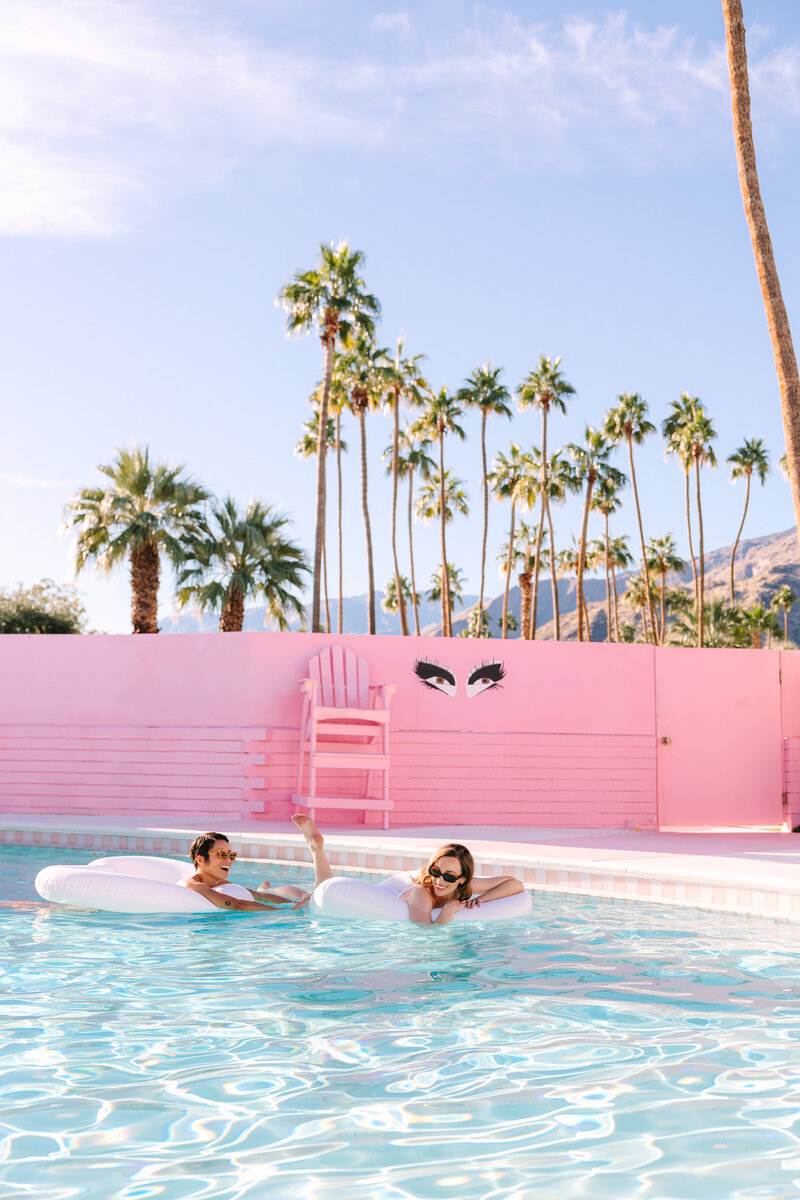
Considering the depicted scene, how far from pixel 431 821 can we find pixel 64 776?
329 centimetres

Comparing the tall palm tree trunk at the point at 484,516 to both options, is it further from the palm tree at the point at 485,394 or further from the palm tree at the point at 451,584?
the palm tree at the point at 451,584

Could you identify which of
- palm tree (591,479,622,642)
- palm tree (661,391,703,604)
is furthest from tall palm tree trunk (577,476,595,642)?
palm tree (661,391,703,604)

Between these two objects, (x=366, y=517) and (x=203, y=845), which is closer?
(x=203, y=845)

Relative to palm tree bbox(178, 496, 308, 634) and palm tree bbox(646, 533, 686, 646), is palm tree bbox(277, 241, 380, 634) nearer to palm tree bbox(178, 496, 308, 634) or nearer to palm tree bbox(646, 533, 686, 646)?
palm tree bbox(178, 496, 308, 634)

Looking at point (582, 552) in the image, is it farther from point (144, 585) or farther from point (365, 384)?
point (144, 585)

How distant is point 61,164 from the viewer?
1072 cm

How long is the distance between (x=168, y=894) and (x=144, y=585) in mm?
12479

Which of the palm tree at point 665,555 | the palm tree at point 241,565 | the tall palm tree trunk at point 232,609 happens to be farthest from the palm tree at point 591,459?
the tall palm tree trunk at point 232,609

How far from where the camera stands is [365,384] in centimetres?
2552

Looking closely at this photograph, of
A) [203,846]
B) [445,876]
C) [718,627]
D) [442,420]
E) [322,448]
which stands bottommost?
[445,876]

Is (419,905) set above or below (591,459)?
below

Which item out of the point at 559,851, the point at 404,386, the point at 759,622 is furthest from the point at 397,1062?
the point at 759,622

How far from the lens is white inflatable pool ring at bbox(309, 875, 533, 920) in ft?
16.1

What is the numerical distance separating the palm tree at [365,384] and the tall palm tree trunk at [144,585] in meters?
7.99
